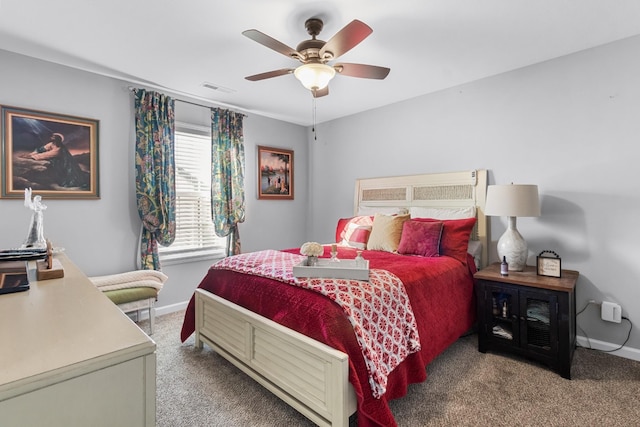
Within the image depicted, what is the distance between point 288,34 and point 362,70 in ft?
2.12

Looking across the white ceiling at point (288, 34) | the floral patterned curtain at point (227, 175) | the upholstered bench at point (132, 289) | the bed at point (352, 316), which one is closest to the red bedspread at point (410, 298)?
the bed at point (352, 316)

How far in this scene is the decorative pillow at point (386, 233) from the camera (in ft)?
10.2

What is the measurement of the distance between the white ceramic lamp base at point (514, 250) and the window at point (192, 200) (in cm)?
317

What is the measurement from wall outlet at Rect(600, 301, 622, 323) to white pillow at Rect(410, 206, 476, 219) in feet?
4.00

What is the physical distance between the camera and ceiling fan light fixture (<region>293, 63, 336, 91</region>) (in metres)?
2.14

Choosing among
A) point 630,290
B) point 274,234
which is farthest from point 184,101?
point 630,290

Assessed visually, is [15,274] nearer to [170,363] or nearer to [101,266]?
[170,363]

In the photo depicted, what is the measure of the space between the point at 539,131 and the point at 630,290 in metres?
1.47

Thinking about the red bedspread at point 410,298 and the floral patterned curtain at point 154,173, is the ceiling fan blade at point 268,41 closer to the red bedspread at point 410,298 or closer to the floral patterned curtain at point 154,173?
the red bedspread at point 410,298

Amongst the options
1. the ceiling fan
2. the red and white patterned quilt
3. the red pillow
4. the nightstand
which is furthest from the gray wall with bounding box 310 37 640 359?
the red and white patterned quilt

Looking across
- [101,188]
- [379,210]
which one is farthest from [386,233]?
[101,188]

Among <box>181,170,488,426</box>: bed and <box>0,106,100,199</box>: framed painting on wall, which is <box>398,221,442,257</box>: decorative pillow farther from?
<box>0,106,100,199</box>: framed painting on wall

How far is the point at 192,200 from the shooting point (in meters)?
3.79

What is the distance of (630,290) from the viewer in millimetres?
2445
